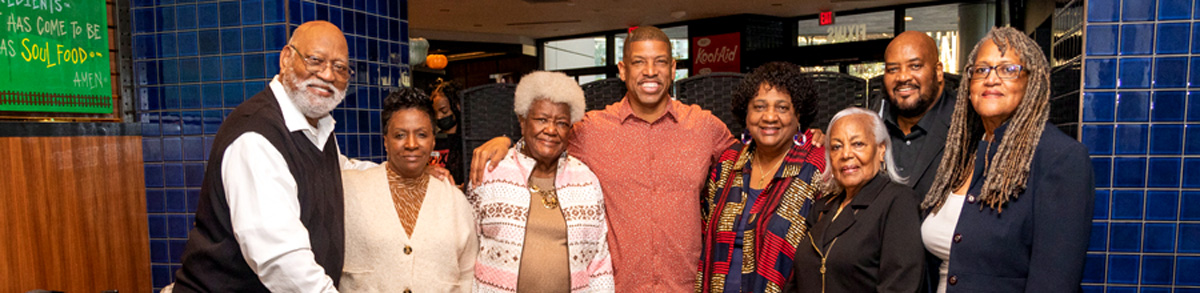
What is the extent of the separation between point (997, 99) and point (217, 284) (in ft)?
6.99

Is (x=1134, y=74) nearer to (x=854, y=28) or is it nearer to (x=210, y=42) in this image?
(x=210, y=42)

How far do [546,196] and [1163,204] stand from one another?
2.17 meters

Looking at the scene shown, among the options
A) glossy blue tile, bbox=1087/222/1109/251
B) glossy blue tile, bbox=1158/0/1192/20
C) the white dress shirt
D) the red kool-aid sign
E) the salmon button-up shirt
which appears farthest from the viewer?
the red kool-aid sign

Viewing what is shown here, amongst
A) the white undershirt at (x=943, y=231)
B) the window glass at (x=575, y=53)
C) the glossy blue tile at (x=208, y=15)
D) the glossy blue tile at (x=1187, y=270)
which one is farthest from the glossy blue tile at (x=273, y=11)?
the window glass at (x=575, y=53)

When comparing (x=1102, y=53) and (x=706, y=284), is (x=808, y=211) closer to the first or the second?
(x=706, y=284)

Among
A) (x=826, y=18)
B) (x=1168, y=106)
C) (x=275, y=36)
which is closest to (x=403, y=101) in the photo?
(x=275, y=36)

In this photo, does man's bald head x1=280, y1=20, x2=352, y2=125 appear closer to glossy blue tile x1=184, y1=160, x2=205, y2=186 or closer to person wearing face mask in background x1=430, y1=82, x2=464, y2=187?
glossy blue tile x1=184, y1=160, x2=205, y2=186

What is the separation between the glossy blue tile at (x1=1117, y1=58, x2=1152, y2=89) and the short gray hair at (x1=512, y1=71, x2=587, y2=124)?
1.89 meters

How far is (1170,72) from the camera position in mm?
2406

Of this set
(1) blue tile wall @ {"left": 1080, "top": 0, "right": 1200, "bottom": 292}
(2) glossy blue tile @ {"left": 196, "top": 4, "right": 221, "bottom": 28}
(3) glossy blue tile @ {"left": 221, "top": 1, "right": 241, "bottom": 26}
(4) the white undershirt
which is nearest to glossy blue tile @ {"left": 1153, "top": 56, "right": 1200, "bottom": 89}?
(1) blue tile wall @ {"left": 1080, "top": 0, "right": 1200, "bottom": 292}

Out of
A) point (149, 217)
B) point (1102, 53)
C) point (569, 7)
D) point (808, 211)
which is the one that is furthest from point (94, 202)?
point (569, 7)

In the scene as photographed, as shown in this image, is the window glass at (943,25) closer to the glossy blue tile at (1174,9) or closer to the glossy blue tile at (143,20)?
Answer: the glossy blue tile at (1174,9)

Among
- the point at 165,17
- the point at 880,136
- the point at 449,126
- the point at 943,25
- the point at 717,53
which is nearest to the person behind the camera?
the point at 880,136

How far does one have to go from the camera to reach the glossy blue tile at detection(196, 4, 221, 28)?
3311 mm
